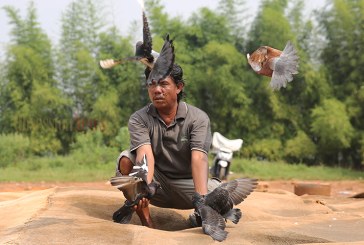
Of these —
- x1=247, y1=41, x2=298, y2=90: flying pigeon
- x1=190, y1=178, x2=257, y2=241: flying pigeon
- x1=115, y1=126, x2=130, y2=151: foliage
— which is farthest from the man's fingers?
x1=115, y1=126, x2=130, y2=151: foliage

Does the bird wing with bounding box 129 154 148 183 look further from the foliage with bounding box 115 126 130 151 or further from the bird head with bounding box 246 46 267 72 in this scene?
the foliage with bounding box 115 126 130 151

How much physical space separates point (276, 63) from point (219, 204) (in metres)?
0.73

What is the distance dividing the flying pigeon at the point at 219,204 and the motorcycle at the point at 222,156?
5.69m

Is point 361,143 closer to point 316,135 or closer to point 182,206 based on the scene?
point 316,135

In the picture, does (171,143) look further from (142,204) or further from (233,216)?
(233,216)

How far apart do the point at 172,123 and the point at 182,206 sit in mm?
508

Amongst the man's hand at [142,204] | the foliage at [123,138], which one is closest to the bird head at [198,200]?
the man's hand at [142,204]

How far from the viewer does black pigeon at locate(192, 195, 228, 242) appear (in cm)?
247

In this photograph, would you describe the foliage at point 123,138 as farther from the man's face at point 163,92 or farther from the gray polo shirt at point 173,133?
the man's face at point 163,92

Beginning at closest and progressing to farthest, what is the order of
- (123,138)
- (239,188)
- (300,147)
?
(239,188) → (123,138) → (300,147)

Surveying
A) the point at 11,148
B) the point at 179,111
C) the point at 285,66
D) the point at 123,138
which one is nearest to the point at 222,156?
the point at 123,138

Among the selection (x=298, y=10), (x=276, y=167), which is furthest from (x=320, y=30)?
(x=276, y=167)

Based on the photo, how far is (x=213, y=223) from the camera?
2557 millimetres

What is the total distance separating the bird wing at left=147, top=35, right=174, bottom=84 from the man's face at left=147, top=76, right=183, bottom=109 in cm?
3
